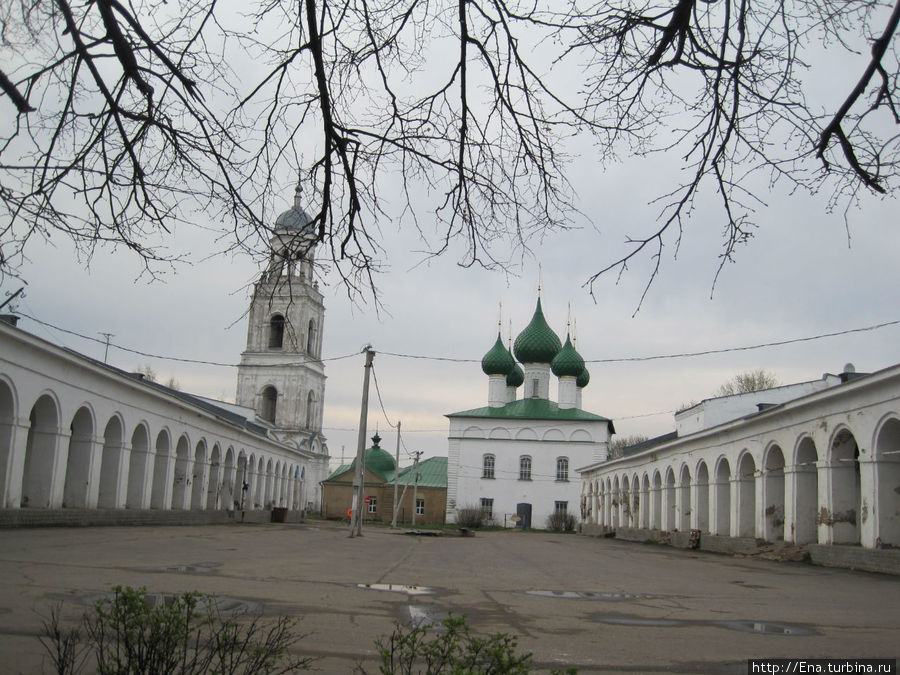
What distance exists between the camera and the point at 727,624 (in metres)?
8.27

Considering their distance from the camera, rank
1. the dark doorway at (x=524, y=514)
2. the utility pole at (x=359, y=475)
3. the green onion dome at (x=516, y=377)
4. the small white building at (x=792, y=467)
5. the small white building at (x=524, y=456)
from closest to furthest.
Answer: the small white building at (x=792, y=467), the utility pole at (x=359, y=475), the dark doorway at (x=524, y=514), the small white building at (x=524, y=456), the green onion dome at (x=516, y=377)

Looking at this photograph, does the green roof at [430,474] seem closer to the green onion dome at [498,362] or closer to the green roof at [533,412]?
the green roof at [533,412]

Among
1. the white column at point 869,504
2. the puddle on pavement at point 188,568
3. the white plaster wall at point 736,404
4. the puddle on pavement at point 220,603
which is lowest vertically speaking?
the puddle on pavement at point 188,568

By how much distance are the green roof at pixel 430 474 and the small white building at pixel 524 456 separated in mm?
5868

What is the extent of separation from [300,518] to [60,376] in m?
41.0

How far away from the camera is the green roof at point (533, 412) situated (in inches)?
2630

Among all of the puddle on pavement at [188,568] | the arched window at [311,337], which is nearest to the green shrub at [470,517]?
the arched window at [311,337]

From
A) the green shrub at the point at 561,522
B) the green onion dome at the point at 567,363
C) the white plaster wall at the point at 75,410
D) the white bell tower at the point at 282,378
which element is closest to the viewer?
the white plaster wall at the point at 75,410

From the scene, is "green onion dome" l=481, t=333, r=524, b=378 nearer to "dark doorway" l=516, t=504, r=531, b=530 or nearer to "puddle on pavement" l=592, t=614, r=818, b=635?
"dark doorway" l=516, t=504, r=531, b=530

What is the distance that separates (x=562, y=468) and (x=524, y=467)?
2.90m

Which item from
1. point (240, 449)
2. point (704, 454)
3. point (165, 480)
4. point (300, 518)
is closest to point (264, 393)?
point (300, 518)

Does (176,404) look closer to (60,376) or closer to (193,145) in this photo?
(60,376)

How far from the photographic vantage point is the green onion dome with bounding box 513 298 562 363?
70.1m

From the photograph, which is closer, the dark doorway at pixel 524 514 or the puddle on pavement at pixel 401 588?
the puddle on pavement at pixel 401 588
